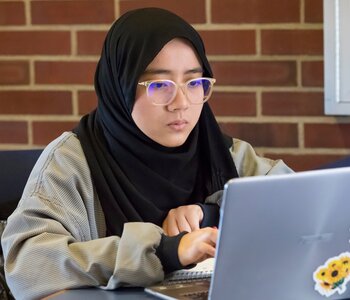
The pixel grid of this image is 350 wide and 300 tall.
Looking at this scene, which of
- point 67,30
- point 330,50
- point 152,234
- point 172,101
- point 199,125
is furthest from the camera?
point 67,30

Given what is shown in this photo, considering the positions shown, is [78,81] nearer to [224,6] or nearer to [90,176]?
[224,6]

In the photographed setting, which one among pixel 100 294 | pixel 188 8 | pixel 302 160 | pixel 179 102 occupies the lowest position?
pixel 100 294

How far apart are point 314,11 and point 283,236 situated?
4.45 feet

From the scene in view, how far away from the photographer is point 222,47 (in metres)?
2.50

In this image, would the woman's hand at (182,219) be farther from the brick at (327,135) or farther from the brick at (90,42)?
the brick at (90,42)

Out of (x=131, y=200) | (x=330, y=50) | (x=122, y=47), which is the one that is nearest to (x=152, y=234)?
(x=131, y=200)

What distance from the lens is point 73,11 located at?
256 cm

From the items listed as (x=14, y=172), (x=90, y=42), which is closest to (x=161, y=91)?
(x=14, y=172)

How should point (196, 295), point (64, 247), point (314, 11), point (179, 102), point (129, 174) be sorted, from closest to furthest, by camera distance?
1. point (196, 295)
2. point (64, 247)
3. point (179, 102)
4. point (129, 174)
5. point (314, 11)

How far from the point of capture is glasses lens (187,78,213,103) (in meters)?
1.70

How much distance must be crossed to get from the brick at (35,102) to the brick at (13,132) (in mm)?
34

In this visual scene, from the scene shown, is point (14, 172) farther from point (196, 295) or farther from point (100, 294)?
point (196, 295)

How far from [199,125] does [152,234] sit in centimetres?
50

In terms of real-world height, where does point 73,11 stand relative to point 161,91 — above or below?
above
